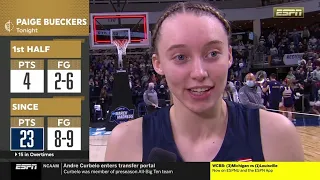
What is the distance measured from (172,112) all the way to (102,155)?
0.45 m

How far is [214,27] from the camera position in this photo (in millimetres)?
1937

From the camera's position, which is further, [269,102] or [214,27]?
[269,102]

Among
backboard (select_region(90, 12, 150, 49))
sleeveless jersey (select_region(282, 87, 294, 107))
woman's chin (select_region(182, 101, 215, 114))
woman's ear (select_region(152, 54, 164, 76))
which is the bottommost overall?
woman's chin (select_region(182, 101, 215, 114))

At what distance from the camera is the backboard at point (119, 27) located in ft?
6.73

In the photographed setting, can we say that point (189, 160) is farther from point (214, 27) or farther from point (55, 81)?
point (55, 81)

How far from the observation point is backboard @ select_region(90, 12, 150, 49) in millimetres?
2051

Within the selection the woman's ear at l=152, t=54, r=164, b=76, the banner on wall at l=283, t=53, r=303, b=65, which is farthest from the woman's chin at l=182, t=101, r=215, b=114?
the banner on wall at l=283, t=53, r=303, b=65

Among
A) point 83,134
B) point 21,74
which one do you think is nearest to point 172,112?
point 83,134

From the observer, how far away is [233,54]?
6.58 feet
